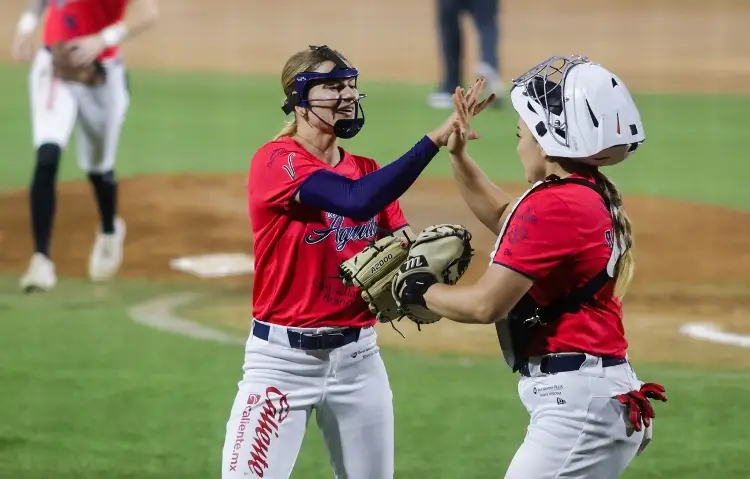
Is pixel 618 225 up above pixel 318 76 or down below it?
below

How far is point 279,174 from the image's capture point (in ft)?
14.5

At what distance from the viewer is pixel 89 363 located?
7.63m

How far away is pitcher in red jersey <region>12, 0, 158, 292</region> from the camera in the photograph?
30.0 ft

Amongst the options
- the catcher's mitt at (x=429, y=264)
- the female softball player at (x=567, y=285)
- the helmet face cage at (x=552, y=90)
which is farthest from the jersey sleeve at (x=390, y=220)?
the helmet face cage at (x=552, y=90)

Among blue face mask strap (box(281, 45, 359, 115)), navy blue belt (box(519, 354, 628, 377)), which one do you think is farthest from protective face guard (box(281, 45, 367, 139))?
navy blue belt (box(519, 354, 628, 377))

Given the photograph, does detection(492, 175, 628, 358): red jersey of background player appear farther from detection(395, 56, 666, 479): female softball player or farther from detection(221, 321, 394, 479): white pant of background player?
detection(221, 321, 394, 479): white pant of background player

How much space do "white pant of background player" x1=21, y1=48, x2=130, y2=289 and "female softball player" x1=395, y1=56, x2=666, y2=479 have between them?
5.73 m

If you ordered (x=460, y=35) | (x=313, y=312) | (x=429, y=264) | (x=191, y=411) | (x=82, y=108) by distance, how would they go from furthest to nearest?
(x=460, y=35) → (x=82, y=108) → (x=191, y=411) → (x=313, y=312) → (x=429, y=264)

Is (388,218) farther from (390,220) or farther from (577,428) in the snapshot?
(577,428)

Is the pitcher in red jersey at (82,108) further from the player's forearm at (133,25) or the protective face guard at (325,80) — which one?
the protective face guard at (325,80)

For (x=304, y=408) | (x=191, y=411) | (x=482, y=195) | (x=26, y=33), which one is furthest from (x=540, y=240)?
(x=26, y=33)

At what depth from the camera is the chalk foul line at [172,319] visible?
8.29 metres

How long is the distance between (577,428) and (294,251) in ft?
3.73

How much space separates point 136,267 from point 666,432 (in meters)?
4.95
